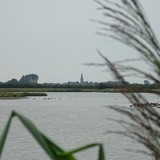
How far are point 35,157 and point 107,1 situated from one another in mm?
17168

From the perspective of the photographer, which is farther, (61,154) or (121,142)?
(121,142)

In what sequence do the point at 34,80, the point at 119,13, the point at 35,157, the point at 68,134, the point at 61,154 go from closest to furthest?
the point at 61,154, the point at 119,13, the point at 35,157, the point at 68,134, the point at 34,80

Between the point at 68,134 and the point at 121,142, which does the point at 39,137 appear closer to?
the point at 121,142

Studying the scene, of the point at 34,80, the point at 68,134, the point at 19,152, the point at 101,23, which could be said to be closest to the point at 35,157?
the point at 19,152

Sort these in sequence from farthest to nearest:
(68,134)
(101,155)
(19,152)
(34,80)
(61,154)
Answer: (34,80) < (68,134) < (19,152) < (101,155) < (61,154)

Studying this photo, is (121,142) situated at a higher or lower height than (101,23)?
higher

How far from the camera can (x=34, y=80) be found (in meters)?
153

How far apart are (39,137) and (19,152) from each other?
19.0m

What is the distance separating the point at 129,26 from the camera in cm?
154

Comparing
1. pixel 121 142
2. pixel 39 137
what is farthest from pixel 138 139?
pixel 121 142

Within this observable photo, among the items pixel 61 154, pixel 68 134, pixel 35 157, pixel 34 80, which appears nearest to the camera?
pixel 61 154

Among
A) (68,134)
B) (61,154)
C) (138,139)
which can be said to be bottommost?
(61,154)

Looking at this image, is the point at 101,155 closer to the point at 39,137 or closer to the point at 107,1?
the point at 39,137

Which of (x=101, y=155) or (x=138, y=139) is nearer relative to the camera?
(x=101, y=155)
